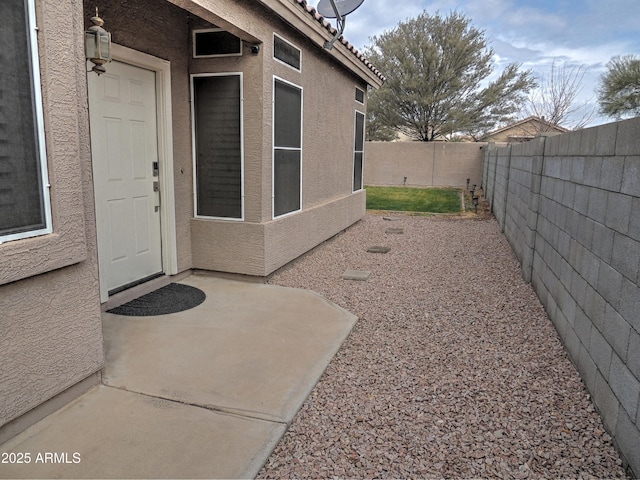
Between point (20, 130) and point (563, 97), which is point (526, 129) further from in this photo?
point (20, 130)

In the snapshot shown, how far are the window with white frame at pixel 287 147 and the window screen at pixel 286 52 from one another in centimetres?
27

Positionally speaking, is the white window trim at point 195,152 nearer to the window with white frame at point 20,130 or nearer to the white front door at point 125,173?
the white front door at point 125,173

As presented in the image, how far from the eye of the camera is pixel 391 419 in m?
2.96

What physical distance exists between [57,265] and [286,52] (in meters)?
4.26

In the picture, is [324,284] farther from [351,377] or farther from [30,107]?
[30,107]

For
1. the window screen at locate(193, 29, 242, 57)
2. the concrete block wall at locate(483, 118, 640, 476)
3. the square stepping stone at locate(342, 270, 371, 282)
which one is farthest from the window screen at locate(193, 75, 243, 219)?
the concrete block wall at locate(483, 118, 640, 476)

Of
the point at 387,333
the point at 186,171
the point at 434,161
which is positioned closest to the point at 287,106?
the point at 186,171

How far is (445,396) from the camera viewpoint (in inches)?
127

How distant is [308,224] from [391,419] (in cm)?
444

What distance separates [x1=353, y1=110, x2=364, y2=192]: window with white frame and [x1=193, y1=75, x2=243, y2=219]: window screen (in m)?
5.09

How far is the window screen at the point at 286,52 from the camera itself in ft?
18.5

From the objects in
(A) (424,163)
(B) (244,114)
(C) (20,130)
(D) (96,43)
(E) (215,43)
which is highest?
(E) (215,43)

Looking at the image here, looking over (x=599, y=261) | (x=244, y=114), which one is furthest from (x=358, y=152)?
(x=599, y=261)

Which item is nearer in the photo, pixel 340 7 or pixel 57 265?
pixel 57 265
